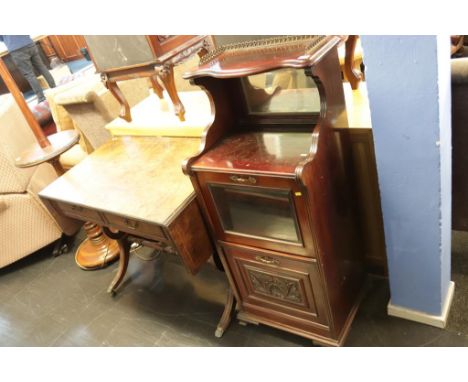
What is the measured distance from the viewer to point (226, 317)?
175 centimetres

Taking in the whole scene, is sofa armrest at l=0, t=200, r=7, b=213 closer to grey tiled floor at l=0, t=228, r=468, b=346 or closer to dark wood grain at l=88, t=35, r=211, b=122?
grey tiled floor at l=0, t=228, r=468, b=346

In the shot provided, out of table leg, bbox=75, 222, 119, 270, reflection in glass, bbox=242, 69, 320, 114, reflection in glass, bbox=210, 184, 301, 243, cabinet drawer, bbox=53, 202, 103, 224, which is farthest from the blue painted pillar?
table leg, bbox=75, 222, 119, 270

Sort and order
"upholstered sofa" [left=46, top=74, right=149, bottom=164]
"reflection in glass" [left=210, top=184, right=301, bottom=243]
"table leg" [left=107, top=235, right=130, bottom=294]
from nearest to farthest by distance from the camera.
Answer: "reflection in glass" [left=210, top=184, right=301, bottom=243], "table leg" [left=107, top=235, right=130, bottom=294], "upholstered sofa" [left=46, top=74, right=149, bottom=164]

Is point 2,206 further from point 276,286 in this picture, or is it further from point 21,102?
point 276,286

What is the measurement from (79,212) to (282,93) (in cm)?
106

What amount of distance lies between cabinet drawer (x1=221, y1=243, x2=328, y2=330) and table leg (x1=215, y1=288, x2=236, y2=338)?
0.14m

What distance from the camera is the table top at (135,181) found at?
1.40 metres

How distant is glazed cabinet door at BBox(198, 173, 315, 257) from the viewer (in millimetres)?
1126

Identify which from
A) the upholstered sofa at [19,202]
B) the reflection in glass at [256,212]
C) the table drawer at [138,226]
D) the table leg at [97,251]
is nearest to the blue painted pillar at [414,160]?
the reflection in glass at [256,212]

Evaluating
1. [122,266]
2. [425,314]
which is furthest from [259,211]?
[122,266]

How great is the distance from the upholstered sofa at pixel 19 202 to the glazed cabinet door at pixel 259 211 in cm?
177

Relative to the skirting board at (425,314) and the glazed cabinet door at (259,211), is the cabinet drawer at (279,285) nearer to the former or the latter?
the glazed cabinet door at (259,211)

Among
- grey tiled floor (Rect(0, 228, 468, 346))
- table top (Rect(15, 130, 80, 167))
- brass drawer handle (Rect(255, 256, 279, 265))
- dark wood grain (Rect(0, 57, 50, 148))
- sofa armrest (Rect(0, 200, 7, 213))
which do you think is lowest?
grey tiled floor (Rect(0, 228, 468, 346))

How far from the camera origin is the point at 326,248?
4.12ft
